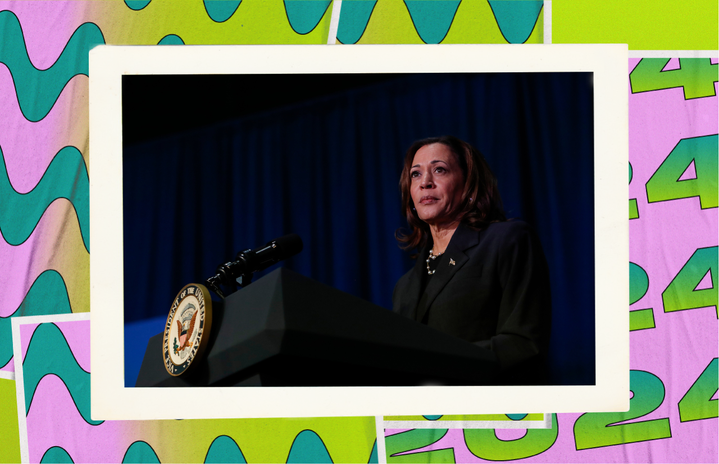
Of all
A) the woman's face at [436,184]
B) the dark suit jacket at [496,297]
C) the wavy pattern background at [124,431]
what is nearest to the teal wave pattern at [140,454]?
the wavy pattern background at [124,431]

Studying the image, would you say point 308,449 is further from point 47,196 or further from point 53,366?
point 47,196

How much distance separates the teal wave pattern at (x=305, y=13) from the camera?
2322 mm

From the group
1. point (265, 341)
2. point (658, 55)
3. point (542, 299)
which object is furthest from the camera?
point (658, 55)

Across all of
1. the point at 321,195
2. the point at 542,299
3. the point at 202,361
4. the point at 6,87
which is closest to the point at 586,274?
the point at 542,299

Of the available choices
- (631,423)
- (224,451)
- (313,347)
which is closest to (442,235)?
(313,347)

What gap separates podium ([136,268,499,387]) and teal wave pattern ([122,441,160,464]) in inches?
9.4

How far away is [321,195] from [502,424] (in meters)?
1.07

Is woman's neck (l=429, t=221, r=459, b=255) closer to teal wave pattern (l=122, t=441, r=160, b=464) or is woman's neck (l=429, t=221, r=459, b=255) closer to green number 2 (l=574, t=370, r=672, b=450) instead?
green number 2 (l=574, t=370, r=672, b=450)

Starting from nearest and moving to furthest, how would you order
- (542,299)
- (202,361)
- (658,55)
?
(202,361)
(542,299)
(658,55)

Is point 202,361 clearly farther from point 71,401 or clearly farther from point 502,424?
point 502,424

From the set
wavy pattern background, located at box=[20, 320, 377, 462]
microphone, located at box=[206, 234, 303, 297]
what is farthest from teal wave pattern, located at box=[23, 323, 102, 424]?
microphone, located at box=[206, 234, 303, 297]

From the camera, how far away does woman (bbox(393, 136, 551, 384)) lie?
211 cm

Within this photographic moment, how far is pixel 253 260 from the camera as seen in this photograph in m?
2.10

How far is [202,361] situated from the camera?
2.00 m
